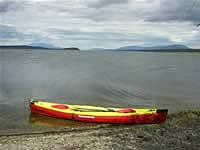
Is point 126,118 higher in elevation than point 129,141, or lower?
higher

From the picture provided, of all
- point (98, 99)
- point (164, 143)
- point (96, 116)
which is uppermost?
point (98, 99)

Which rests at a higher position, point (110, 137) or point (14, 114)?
point (14, 114)

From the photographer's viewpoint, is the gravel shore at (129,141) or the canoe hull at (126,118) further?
the canoe hull at (126,118)

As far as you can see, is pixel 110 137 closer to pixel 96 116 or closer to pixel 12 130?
pixel 96 116

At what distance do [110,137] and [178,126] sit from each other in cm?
391

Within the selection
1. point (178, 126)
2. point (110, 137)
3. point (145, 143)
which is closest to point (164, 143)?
point (145, 143)

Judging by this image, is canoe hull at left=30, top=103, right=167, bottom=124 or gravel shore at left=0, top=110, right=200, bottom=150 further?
canoe hull at left=30, top=103, right=167, bottom=124

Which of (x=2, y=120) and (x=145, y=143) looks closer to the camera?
(x=145, y=143)

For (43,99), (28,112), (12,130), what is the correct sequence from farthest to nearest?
1. (43,99)
2. (28,112)
3. (12,130)

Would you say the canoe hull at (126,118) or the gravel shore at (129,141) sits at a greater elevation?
the canoe hull at (126,118)

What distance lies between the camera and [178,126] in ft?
43.6

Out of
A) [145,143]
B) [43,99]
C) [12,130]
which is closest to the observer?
[145,143]

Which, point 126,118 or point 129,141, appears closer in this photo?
point 129,141

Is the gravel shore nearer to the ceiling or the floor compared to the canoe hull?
nearer to the floor
